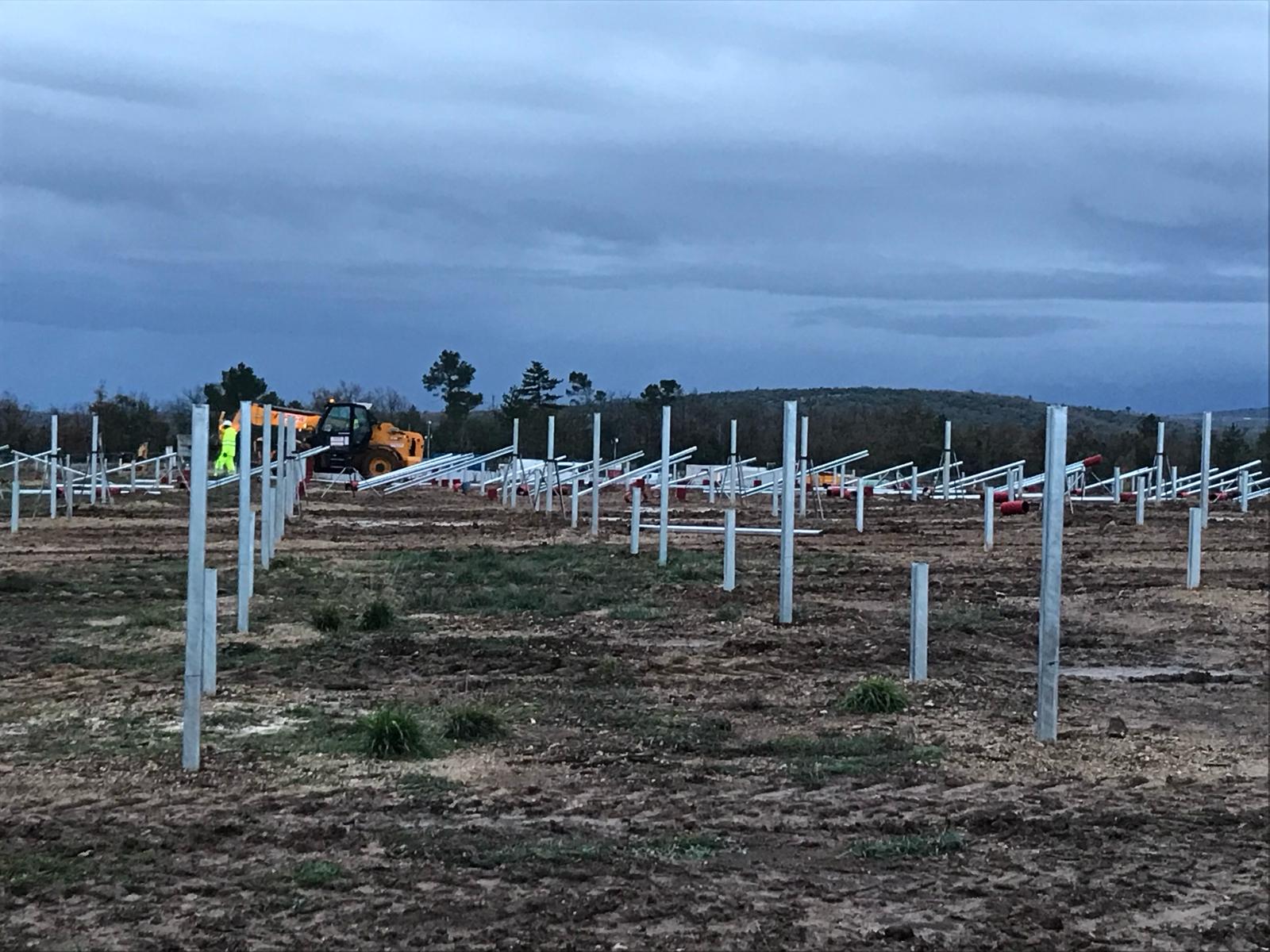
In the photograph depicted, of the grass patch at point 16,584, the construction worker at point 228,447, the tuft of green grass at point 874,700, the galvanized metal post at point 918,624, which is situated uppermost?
the construction worker at point 228,447

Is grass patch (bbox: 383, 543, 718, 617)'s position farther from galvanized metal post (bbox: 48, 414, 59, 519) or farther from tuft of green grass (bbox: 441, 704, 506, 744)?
galvanized metal post (bbox: 48, 414, 59, 519)

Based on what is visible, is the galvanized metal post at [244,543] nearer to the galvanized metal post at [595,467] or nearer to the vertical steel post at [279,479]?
the vertical steel post at [279,479]

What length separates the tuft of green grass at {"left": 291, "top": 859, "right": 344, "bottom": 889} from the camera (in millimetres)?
5426

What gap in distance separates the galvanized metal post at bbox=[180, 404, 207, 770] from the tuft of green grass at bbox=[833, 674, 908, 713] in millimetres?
3639

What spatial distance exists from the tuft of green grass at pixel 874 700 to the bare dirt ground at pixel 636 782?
11 centimetres

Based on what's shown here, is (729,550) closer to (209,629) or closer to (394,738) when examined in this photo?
(209,629)

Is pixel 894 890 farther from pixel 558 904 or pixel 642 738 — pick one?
pixel 642 738

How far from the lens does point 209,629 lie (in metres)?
8.13

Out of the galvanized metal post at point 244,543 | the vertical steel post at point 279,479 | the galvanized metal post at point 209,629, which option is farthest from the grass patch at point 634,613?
the galvanized metal post at point 209,629

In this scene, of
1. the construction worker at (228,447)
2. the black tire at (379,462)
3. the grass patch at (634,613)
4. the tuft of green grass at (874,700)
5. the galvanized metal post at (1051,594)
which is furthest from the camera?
the black tire at (379,462)

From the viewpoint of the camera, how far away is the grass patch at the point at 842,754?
733 cm

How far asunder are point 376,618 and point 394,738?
4964 millimetres

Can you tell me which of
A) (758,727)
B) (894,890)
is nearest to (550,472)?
(758,727)

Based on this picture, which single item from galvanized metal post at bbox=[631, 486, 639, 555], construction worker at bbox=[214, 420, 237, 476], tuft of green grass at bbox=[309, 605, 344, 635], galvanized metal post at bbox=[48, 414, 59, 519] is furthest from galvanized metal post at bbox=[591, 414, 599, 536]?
construction worker at bbox=[214, 420, 237, 476]
